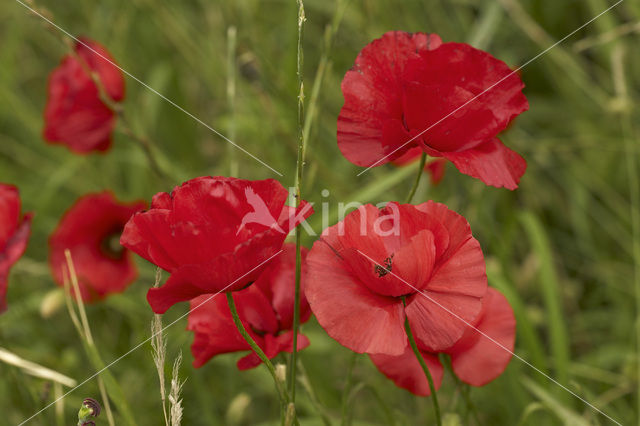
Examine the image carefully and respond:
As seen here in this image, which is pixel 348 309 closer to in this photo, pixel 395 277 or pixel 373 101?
pixel 395 277

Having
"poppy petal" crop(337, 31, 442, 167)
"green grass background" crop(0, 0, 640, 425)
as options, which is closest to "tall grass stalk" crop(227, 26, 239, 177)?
"green grass background" crop(0, 0, 640, 425)

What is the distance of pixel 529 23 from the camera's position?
1.06m

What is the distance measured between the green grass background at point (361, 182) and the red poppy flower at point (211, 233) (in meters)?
0.28

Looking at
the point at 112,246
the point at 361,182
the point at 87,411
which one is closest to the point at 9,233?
the point at 87,411

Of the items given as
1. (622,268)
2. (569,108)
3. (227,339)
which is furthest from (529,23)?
(227,339)

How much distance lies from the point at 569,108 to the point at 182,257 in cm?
112

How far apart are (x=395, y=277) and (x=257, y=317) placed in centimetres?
14

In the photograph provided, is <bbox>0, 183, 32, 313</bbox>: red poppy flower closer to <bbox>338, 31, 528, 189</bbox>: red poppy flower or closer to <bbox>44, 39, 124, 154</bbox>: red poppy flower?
<bbox>338, 31, 528, 189</bbox>: red poppy flower

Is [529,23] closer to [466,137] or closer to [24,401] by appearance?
[466,137]

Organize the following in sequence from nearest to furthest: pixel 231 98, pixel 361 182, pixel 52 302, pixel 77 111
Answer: pixel 231 98 → pixel 52 302 → pixel 77 111 → pixel 361 182

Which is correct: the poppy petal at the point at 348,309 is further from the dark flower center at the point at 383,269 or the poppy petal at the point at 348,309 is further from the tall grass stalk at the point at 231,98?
the tall grass stalk at the point at 231,98

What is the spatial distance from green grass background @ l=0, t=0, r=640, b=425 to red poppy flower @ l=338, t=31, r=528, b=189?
31 cm

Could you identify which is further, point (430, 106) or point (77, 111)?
point (77, 111)

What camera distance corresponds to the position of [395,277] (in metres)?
0.40
